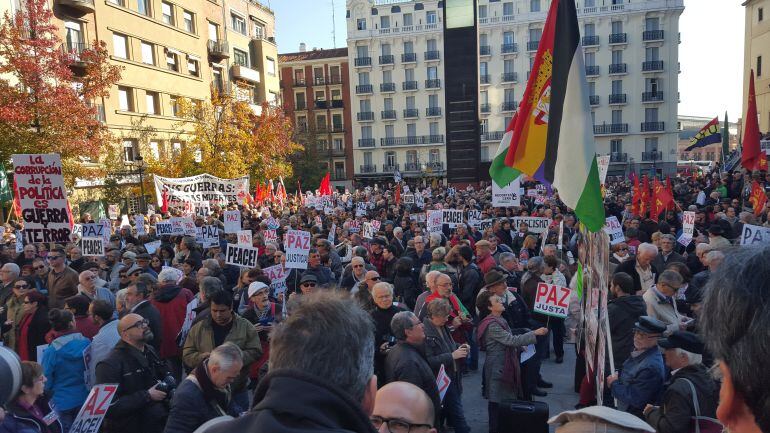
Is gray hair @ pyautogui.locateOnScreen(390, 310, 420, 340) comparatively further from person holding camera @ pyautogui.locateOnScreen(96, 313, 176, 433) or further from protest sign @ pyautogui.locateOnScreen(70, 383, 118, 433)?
protest sign @ pyautogui.locateOnScreen(70, 383, 118, 433)

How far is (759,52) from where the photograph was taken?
138 feet

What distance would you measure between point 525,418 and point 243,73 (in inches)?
1580

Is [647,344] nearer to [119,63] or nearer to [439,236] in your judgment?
[439,236]

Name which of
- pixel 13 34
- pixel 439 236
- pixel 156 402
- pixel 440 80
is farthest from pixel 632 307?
pixel 440 80

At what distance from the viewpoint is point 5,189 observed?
1817 centimetres

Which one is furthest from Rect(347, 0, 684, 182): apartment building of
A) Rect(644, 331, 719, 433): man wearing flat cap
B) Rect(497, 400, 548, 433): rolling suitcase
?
Rect(644, 331, 719, 433): man wearing flat cap

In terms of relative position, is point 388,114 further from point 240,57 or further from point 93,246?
point 93,246

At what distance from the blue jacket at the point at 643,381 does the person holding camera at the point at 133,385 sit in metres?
3.59

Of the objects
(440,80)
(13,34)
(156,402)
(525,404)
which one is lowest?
(525,404)

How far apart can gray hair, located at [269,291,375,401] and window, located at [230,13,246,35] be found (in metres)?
43.2

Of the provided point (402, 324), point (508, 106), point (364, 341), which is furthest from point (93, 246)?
point (508, 106)

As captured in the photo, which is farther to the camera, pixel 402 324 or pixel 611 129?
pixel 611 129

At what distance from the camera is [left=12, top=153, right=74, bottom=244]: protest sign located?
8914 millimetres

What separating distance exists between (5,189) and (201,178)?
6367 millimetres
